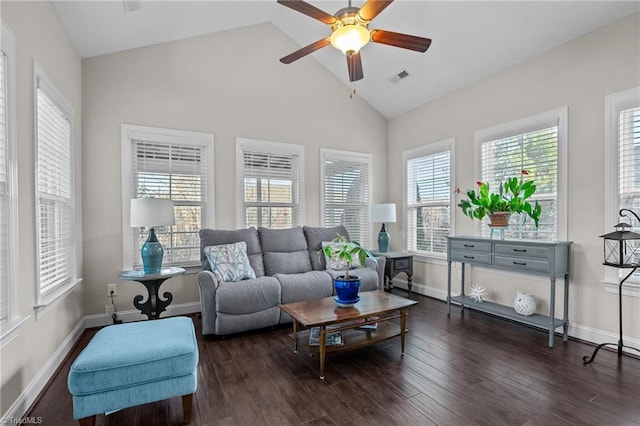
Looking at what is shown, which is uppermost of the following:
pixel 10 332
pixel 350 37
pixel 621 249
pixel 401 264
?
pixel 350 37

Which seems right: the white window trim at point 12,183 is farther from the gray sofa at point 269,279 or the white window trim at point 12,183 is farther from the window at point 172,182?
the window at point 172,182

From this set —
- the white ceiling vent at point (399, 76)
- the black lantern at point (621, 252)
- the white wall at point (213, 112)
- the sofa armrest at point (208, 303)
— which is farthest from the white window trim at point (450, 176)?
the sofa armrest at point (208, 303)

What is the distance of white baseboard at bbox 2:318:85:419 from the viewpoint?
191 centimetres

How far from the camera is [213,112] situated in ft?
14.0

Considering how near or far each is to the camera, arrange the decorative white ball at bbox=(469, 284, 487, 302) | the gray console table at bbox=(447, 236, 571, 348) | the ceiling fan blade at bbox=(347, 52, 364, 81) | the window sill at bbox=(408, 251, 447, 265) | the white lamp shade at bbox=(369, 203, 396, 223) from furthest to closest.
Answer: the white lamp shade at bbox=(369, 203, 396, 223) → the window sill at bbox=(408, 251, 447, 265) → the decorative white ball at bbox=(469, 284, 487, 302) → the gray console table at bbox=(447, 236, 571, 348) → the ceiling fan blade at bbox=(347, 52, 364, 81)

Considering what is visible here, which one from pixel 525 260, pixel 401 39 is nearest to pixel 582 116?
pixel 525 260

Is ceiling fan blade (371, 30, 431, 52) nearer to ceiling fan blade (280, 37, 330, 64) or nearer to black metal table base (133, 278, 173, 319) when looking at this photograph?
ceiling fan blade (280, 37, 330, 64)

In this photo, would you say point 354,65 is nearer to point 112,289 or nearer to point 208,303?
point 208,303

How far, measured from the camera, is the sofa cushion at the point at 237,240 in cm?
384

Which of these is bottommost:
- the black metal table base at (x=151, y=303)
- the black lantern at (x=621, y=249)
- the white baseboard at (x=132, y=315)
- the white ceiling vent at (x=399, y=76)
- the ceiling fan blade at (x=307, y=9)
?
the white baseboard at (x=132, y=315)

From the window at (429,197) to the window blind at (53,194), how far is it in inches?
176

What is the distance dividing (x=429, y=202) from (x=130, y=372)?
4317 millimetres

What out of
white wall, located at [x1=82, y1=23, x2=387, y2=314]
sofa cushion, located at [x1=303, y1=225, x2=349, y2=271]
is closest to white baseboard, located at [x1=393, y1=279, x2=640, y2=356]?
sofa cushion, located at [x1=303, y1=225, x2=349, y2=271]

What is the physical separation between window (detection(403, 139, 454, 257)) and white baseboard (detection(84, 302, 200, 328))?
11.2ft
